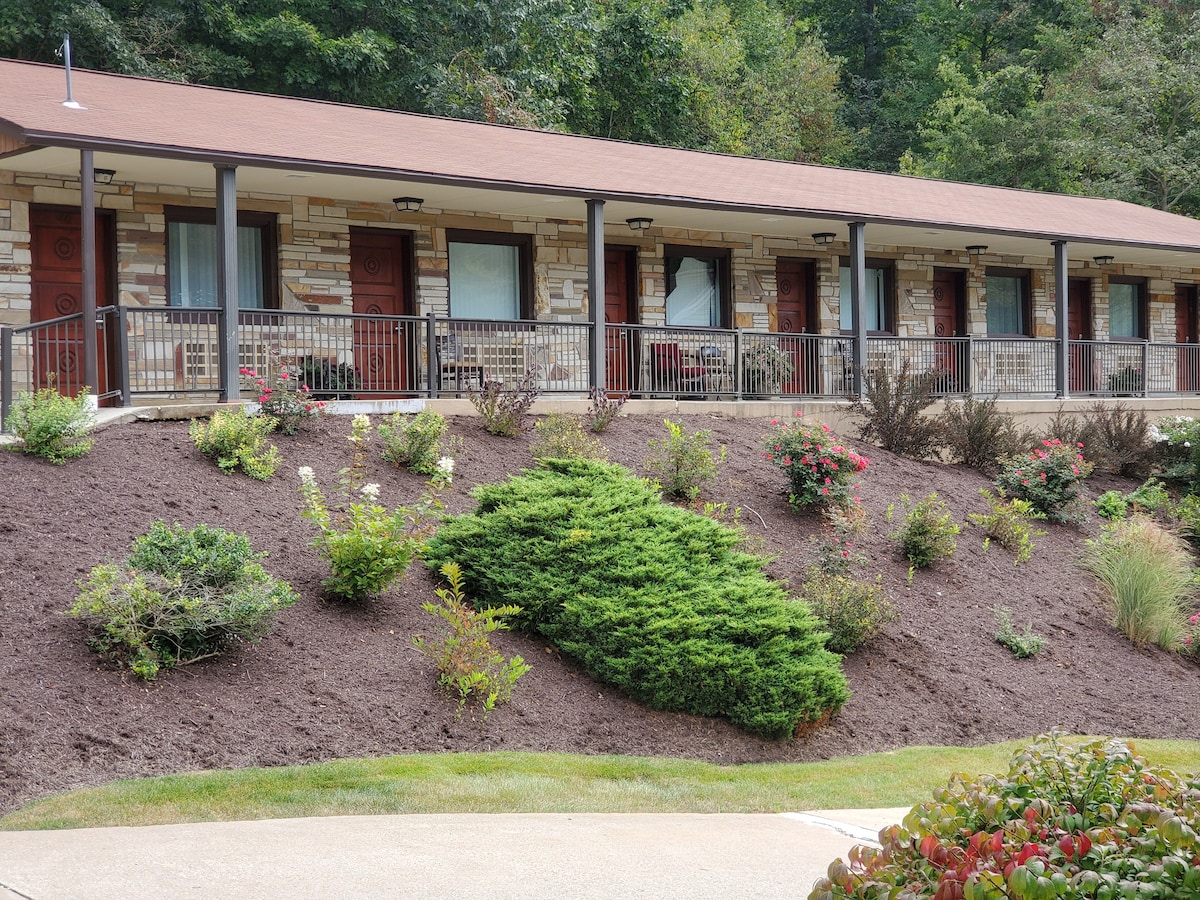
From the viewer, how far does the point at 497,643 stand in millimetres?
A: 9250

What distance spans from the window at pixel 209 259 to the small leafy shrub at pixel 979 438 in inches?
336

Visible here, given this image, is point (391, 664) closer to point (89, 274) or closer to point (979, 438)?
point (89, 274)

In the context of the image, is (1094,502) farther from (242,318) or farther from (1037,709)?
(242,318)

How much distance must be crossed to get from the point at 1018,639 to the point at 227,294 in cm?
826

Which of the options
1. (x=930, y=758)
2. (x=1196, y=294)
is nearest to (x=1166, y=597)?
(x=930, y=758)

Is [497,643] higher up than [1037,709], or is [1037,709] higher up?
[497,643]

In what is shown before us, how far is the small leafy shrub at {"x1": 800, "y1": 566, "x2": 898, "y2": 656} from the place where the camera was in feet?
34.6

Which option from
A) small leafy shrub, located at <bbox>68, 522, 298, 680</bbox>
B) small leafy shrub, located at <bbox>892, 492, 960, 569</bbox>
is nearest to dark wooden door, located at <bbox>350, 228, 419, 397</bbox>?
small leafy shrub, located at <bbox>892, 492, 960, 569</bbox>

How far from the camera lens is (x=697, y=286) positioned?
65.5ft

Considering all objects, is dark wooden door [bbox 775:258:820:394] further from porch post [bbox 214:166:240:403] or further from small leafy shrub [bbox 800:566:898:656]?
small leafy shrub [bbox 800:566:898:656]

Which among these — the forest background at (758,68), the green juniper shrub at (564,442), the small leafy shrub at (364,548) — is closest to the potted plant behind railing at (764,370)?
the green juniper shrub at (564,442)

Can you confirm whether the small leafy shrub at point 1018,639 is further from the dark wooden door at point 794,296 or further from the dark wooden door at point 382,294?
the dark wooden door at point 794,296

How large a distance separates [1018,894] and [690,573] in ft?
22.2

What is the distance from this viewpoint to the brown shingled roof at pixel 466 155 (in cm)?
1367
